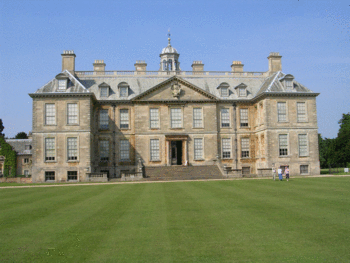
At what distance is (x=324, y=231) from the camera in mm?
9758

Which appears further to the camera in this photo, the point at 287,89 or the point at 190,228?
the point at 287,89

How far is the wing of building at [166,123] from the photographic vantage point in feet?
126

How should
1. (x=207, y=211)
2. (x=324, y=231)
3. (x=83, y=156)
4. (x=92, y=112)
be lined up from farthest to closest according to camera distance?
(x=92, y=112) < (x=83, y=156) < (x=207, y=211) < (x=324, y=231)

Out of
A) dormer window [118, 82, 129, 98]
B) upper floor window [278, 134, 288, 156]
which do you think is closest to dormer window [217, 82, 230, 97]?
upper floor window [278, 134, 288, 156]

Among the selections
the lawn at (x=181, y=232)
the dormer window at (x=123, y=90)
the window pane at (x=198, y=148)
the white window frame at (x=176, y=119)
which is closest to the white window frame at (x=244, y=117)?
the window pane at (x=198, y=148)

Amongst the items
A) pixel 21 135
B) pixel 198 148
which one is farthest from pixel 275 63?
pixel 21 135

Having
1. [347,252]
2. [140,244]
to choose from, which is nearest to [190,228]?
[140,244]

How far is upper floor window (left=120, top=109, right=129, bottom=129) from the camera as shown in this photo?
140 ft

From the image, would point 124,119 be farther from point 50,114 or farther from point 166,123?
Answer: point 50,114

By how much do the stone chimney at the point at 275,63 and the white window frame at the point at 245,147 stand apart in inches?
348

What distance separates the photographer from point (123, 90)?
42.9 m

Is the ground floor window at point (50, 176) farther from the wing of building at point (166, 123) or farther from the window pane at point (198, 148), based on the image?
the window pane at point (198, 148)

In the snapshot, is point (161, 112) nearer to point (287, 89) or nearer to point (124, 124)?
point (124, 124)

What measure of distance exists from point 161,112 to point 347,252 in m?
34.8
